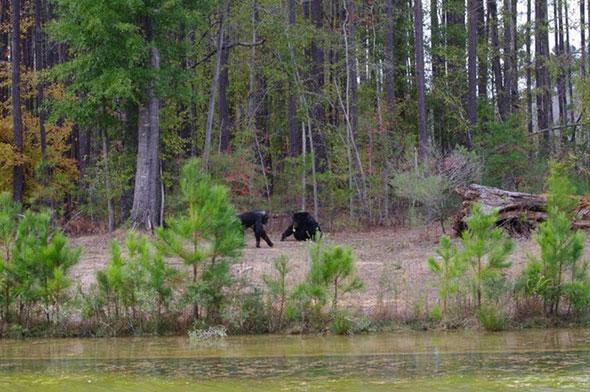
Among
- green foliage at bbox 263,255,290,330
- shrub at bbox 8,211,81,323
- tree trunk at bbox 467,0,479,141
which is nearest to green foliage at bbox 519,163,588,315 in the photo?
green foliage at bbox 263,255,290,330

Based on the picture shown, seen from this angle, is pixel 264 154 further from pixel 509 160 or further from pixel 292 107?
pixel 509 160

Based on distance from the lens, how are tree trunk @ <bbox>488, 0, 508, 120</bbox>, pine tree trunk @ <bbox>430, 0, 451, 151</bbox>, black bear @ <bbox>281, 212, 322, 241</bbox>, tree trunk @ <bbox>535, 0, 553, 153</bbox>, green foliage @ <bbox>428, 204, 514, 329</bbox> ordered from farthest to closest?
1. tree trunk @ <bbox>535, 0, 553, 153</bbox>
2. tree trunk @ <bbox>488, 0, 508, 120</bbox>
3. pine tree trunk @ <bbox>430, 0, 451, 151</bbox>
4. black bear @ <bbox>281, 212, 322, 241</bbox>
5. green foliage @ <bbox>428, 204, 514, 329</bbox>

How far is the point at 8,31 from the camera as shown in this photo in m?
42.3

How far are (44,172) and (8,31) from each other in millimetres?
8624

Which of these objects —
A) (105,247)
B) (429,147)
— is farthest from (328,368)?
(429,147)

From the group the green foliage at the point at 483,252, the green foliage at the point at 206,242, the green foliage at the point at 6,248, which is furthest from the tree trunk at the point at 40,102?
the green foliage at the point at 483,252

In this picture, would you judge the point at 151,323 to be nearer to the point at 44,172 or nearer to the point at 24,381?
the point at 24,381

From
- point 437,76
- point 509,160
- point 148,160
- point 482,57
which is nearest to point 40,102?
point 148,160

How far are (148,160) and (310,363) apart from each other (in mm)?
18345

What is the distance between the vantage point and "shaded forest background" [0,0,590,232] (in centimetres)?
2884

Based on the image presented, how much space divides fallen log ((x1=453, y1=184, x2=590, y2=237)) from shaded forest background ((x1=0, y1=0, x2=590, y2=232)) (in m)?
3.30

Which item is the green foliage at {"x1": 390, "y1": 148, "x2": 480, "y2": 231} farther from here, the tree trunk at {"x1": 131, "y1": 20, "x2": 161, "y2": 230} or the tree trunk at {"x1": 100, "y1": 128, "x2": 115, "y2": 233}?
the tree trunk at {"x1": 100, "y1": 128, "x2": 115, "y2": 233}

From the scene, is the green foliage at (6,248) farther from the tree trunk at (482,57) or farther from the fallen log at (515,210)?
the tree trunk at (482,57)

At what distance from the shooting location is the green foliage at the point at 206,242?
15.3m
